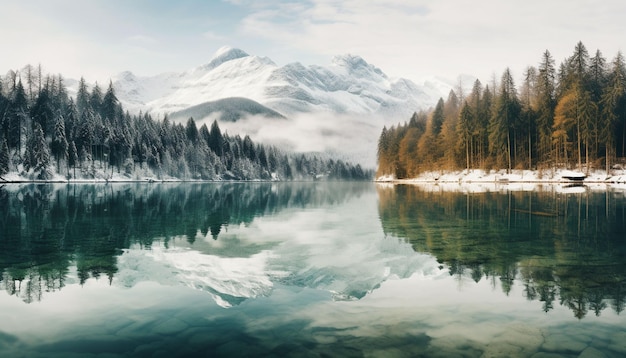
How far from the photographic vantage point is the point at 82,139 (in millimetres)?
107750

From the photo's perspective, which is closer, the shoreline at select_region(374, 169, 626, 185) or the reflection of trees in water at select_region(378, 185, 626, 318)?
the reflection of trees in water at select_region(378, 185, 626, 318)

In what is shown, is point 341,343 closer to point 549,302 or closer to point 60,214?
point 549,302

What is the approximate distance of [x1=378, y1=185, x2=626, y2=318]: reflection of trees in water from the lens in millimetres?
10484

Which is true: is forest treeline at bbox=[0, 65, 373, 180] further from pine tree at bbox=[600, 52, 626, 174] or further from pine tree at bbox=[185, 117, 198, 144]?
pine tree at bbox=[600, 52, 626, 174]

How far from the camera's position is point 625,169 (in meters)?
69.2

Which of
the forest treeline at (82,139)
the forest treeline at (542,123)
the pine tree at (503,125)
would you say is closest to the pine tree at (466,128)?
the forest treeline at (542,123)

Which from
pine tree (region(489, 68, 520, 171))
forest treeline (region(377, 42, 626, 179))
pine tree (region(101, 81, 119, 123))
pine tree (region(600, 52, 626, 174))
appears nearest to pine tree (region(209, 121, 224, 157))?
pine tree (region(101, 81, 119, 123))

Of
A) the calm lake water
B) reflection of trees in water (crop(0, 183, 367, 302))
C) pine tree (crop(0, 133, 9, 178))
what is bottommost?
the calm lake water

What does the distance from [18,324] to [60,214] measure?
24.0 metres

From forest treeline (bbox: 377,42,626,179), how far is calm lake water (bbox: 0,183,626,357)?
195 ft

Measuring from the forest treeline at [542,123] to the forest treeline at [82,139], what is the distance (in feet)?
264

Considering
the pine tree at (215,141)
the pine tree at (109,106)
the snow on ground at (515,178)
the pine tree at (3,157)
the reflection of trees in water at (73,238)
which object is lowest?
the reflection of trees in water at (73,238)

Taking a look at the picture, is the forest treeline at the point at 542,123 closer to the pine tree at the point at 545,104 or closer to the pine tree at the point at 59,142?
the pine tree at the point at 545,104

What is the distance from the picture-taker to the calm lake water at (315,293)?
748cm
